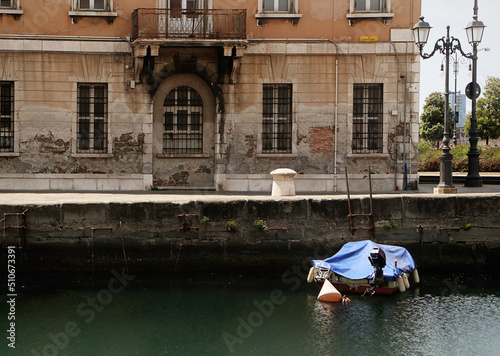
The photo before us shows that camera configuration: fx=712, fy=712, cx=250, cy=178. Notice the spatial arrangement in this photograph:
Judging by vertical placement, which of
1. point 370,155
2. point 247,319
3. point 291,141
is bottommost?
point 247,319

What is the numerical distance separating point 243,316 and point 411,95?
11142mm

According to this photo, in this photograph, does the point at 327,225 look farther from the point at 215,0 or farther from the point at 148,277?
the point at 215,0

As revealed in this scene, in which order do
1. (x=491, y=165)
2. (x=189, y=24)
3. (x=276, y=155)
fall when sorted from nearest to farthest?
(x=189, y=24) < (x=276, y=155) < (x=491, y=165)

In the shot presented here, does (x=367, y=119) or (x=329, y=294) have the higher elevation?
(x=367, y=119)

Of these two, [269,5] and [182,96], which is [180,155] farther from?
[269,5]

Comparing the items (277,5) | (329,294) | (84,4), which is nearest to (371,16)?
(277,5)

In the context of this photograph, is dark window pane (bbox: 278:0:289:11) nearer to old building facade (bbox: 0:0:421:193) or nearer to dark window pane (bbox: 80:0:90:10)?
old building facade (bbox: 0:0:421:193)

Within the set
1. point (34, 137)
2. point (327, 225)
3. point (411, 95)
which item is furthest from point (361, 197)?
point (34, 137)

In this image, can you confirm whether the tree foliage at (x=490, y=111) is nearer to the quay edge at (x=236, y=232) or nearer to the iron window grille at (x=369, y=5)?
the iron window grille at (x=369, y=5)

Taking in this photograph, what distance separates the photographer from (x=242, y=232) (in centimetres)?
1702

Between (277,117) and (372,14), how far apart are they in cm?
435

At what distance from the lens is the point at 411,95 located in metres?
22.5

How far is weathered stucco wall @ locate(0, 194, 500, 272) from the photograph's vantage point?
16.5 metres

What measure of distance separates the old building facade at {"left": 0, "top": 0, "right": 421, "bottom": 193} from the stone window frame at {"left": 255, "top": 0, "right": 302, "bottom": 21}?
34 millimetres
